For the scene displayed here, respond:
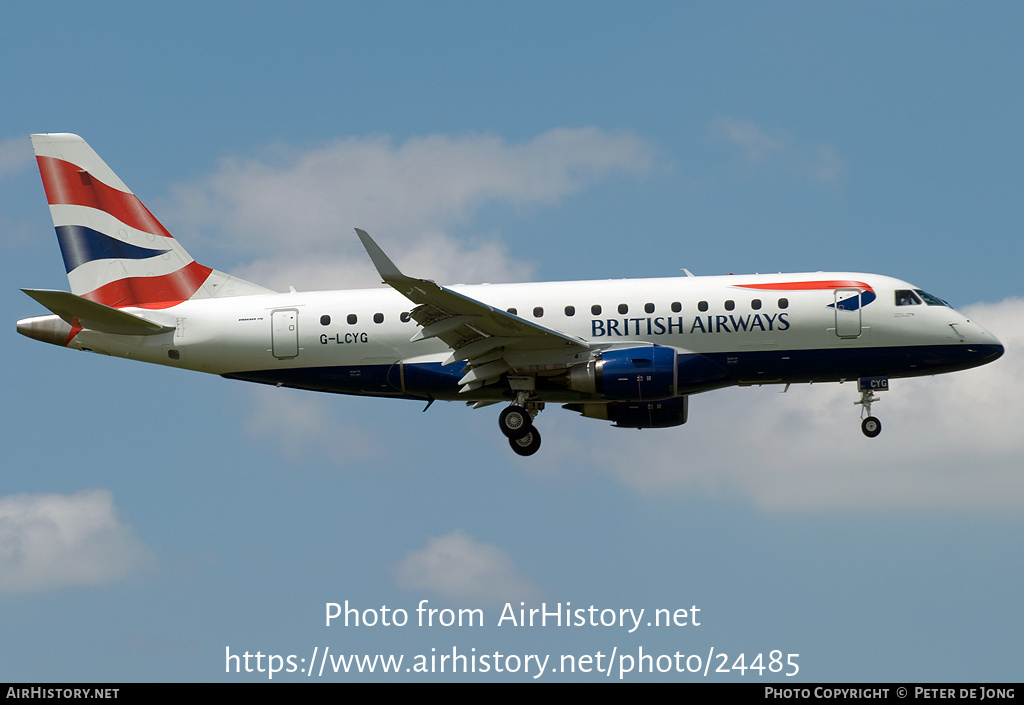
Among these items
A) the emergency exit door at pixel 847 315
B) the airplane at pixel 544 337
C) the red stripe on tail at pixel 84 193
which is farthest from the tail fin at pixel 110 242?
the emergency exit door at pixel 847 315

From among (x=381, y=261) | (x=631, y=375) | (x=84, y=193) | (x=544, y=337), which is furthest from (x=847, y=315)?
(x=84, y=193)

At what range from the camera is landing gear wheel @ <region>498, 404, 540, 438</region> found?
35312mm

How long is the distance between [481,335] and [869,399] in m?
11.5

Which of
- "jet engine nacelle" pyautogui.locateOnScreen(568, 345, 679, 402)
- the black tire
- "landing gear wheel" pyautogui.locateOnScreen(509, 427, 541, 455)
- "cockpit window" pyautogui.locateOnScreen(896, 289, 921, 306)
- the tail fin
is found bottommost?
"landing gear wheel" pyautogui.locateOnScreen(509, 427, 541, 455)

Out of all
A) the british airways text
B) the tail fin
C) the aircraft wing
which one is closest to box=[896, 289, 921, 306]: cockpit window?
the british airways text

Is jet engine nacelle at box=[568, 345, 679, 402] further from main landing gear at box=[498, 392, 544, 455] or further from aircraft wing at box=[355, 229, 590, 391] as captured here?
main landing gear at box=[498, 392, 544, 455]

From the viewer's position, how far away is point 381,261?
98.2 feet

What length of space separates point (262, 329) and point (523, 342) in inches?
316

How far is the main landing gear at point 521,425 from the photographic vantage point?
116 feet

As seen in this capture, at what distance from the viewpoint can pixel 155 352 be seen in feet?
118

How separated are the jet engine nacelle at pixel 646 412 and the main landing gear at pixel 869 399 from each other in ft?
18.1

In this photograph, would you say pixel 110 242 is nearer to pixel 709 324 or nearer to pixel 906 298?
pixel 709 324

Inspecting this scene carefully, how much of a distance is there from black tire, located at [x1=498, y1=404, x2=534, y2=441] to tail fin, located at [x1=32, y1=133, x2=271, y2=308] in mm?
8737

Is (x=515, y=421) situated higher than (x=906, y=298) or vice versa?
(x=906, y=298)
